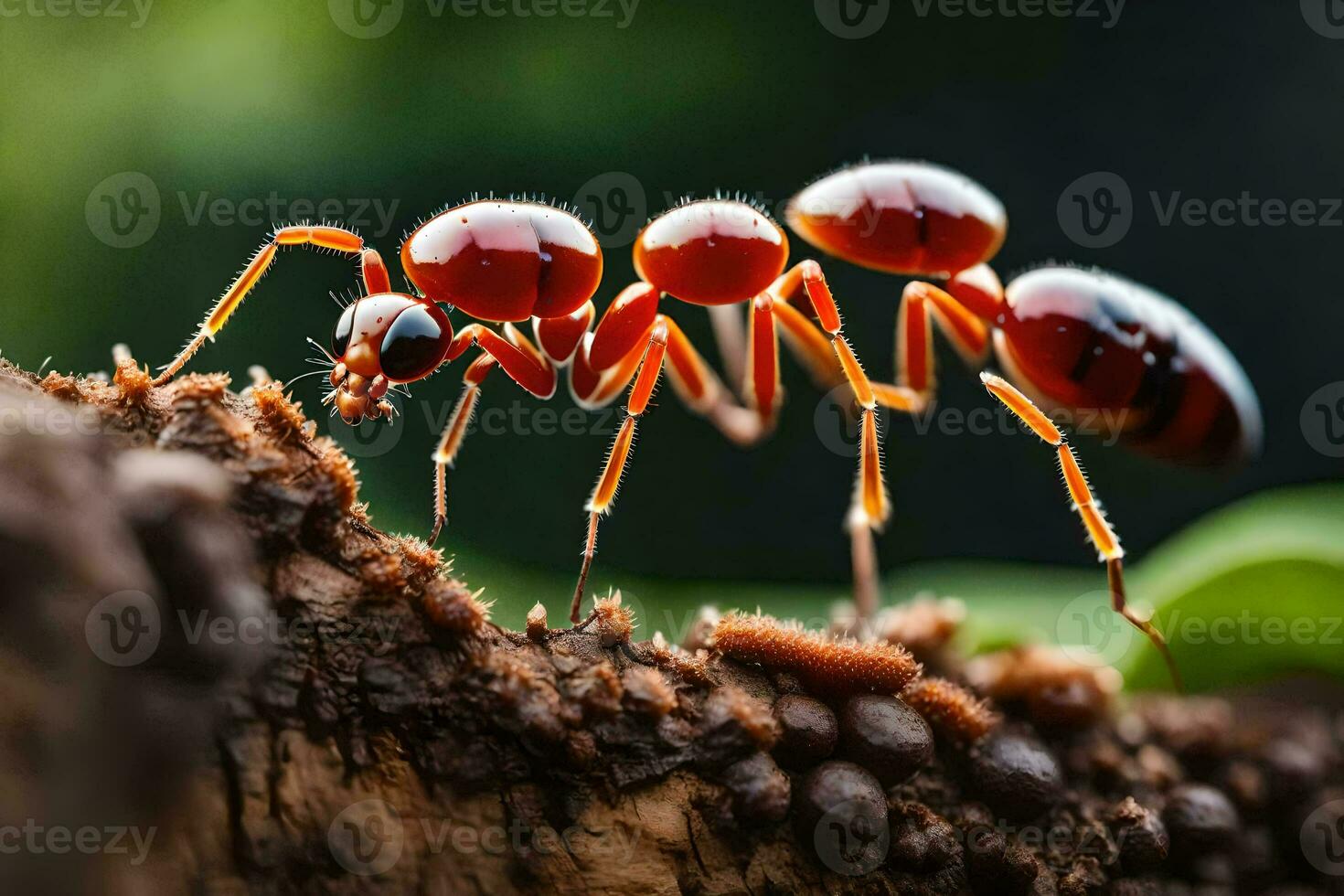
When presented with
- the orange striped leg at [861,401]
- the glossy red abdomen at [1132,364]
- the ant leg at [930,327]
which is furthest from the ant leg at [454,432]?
the glossy red abdomen at [1132,364]

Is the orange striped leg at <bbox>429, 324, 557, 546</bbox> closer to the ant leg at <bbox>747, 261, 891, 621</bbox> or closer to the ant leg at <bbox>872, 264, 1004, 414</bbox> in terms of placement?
the ant leg at <bbox>747, 261, 891, 621</bbox>

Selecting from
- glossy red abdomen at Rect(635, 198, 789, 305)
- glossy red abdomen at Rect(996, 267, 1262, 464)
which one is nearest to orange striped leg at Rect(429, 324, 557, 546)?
glossy red abdomen at Rect(635, 198, 789, 305)

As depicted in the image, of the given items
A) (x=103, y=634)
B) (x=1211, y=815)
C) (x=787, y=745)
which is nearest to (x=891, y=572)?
(x=1211, y=815)

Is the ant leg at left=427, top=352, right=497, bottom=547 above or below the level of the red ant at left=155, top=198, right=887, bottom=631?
below

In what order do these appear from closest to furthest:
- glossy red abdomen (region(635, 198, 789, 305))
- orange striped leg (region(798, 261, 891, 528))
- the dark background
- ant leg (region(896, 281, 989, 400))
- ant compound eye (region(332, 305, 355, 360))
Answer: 1. ant compound eye (region(332, 305, 355, 360))
2. orange striped leg (region(798, 261, 891, 528))
3. glossy red abdomen (region(635, 198, 789, 305))
4. ant leg (region(896, 281, 989, 400))
5. the dark background

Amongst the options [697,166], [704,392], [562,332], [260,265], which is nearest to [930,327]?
[704,392]

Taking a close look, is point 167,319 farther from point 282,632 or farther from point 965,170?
point 965,170

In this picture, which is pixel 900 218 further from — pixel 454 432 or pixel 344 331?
pixel 344 331
